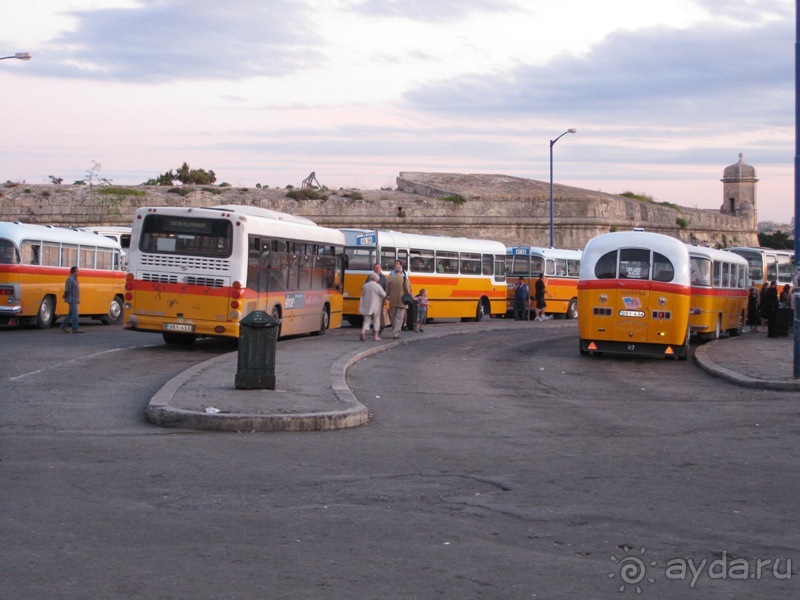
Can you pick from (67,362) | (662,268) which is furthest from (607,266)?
(67,362)

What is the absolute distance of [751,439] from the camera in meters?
12.1

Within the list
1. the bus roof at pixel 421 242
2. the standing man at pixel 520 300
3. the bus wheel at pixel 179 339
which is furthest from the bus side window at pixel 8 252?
the standing man at pixel 520 300

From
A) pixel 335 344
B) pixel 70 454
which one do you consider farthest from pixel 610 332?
pixel 70 454

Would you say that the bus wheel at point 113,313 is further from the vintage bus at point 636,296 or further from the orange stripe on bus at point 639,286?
the orange stripe on bus at point 639,286

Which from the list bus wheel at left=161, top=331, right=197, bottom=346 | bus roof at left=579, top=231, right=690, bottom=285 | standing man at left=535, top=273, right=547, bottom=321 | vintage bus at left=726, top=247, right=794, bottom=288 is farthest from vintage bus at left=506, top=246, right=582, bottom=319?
bus wheel at left=161, top=331, right=197, bottom=346

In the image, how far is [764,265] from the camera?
49.0m

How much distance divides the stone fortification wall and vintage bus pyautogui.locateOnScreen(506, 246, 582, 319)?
557 inches

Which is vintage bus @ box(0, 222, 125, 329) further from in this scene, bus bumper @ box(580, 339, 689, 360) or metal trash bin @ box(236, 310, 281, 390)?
metal trash bin @ box(236, 310, 281, 390)

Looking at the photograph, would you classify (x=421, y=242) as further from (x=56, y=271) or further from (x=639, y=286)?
(x=639, y=286)

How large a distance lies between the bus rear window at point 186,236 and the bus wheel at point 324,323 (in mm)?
6396

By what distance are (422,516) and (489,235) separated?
53.9m

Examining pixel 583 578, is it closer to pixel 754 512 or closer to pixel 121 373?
pixel 754 512

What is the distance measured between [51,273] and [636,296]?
15.6 metres

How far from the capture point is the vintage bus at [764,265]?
159ft
